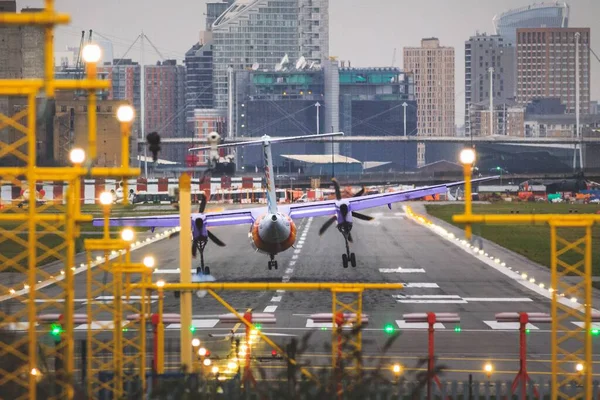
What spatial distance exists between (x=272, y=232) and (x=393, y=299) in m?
5.99

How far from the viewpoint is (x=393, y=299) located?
150 feet

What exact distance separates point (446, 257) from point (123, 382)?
152 ft

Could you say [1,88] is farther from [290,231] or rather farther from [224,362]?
[290,231]

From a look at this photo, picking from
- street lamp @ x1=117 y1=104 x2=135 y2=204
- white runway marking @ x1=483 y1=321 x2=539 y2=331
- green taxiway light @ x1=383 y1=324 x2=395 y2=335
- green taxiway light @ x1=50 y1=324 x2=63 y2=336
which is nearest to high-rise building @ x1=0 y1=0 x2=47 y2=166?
green taxiway light @ x1=50 y1=324 x2=63 y2=336

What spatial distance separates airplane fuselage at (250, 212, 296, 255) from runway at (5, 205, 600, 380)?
206 cm

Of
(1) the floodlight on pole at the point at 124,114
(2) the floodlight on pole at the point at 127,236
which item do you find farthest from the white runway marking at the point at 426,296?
(1) the floodlight on pole at the point at 124,114

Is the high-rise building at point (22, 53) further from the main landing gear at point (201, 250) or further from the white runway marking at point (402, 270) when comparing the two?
the white runway marking at point (402, 270)

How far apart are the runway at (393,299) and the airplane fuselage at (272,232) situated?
6.77 ft

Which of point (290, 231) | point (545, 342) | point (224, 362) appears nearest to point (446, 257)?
point (290, 231)

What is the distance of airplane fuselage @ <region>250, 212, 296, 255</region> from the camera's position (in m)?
48.7

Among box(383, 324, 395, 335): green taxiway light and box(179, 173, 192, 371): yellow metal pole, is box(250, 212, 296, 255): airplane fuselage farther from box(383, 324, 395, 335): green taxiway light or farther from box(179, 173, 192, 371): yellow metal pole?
box(179, 173, 192, 371): yellow metal pole

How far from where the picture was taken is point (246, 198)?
14912cm

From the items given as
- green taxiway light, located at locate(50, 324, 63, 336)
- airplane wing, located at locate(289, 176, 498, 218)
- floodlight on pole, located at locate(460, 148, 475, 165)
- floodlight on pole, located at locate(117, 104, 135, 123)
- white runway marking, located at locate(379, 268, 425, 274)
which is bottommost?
white runway marking, located at locate(379, 268, 425, 274)

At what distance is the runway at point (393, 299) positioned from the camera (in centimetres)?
3216
